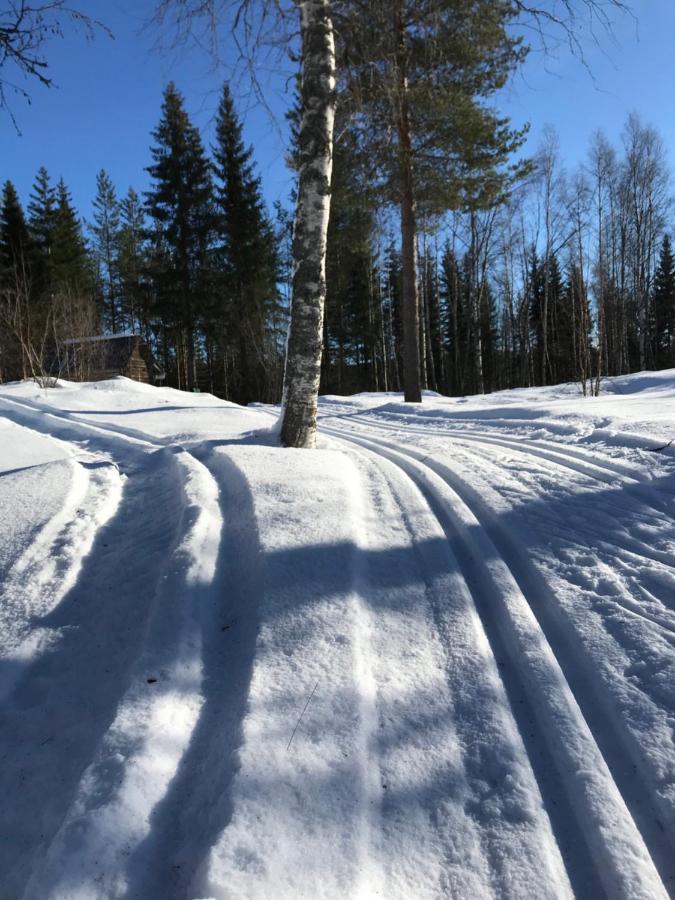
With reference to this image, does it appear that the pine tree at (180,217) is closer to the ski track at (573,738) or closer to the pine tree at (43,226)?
the pine tree at (43,226)

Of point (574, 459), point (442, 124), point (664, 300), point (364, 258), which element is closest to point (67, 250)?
point (364, 258)

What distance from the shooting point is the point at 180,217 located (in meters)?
22.9

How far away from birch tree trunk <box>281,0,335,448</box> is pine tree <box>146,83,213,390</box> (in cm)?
1976

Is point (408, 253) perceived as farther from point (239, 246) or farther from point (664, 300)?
point (664, 300)

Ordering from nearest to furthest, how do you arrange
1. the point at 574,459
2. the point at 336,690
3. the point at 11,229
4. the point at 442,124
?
the point at 336,690 < the point at 574,459 < the point at 442,124 < the point at 11,229

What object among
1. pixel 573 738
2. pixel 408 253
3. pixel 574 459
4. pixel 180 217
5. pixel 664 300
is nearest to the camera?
pixel 573 738

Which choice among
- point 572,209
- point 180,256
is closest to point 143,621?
point 180,256

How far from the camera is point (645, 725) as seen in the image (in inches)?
61.1

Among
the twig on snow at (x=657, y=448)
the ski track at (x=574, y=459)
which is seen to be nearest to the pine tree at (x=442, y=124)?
the ski track at (x=574, y=459)

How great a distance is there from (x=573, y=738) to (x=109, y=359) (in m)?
26.4

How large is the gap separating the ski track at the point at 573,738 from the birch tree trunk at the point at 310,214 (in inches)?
107

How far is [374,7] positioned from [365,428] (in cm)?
529

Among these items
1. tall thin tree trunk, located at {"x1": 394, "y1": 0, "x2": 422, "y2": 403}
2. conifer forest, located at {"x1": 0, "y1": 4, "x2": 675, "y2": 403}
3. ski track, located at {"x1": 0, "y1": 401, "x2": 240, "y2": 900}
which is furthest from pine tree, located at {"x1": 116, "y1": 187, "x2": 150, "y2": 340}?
ski track, located at {"x1": 0, "y1": 401, "x2": 240, "y2": 900}

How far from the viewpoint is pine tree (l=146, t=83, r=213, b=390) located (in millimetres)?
22750
